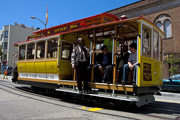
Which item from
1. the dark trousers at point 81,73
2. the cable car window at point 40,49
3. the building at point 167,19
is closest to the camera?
the dark trousers at point 81,73

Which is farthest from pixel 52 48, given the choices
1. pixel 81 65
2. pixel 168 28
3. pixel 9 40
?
pixel 9 40

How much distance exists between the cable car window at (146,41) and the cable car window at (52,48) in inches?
166

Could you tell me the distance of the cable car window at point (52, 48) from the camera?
8.12 m

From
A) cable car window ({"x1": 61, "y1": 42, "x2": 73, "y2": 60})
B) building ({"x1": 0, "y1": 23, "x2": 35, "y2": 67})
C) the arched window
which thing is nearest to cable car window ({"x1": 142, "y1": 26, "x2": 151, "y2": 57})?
cable car window ({"x1": 61, "y1": 42, "x2": 73, "y2": 60})

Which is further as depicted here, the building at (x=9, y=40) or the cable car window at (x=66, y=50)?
the building at (x=9, y=40)

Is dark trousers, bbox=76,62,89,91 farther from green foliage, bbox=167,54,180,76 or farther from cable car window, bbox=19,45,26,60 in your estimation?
green foliage, bbox=167,54,180,76

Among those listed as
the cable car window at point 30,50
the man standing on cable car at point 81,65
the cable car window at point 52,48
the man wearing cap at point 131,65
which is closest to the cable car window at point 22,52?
the cable car window at point 30,50

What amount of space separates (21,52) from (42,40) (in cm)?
247

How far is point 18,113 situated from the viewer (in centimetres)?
520

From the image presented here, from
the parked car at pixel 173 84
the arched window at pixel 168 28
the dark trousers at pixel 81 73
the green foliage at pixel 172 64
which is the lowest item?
the parked car at pixel 173 84

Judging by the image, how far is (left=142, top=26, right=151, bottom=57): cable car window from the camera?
5.63 meters

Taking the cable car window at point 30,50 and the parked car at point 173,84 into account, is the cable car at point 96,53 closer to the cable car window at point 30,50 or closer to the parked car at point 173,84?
the cable car window at point 30,50

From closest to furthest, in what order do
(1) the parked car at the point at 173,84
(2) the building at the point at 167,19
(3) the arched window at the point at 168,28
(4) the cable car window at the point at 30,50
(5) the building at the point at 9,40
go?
1. (4) the cable car window at the point at 30,50
2. (1) the parked car at the point at 173,84
3. (2) the building at the point at 167,19
4. (3) the arched window at the point at 168,28
5. (5) the building at the point at 9,40

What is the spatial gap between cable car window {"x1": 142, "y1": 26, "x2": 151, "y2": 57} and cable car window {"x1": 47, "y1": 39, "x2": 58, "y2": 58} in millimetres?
4205
